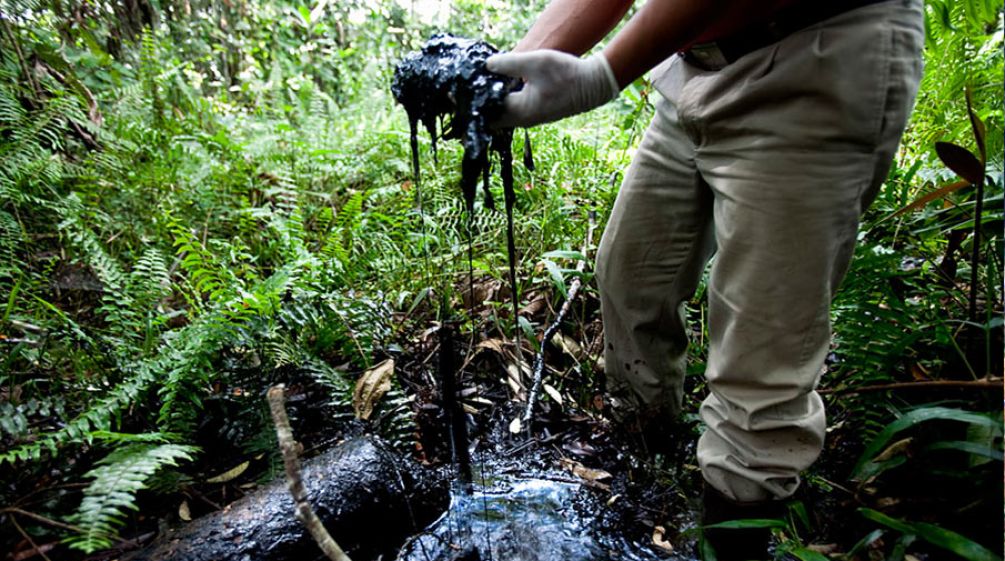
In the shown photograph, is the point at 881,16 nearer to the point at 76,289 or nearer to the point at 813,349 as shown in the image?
the point at 813,349

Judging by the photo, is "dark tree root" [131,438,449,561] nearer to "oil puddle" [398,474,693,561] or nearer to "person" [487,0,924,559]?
"oil puddle" [398,474,693,561]

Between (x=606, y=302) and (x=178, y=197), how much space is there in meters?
3.00

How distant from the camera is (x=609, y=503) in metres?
2.14

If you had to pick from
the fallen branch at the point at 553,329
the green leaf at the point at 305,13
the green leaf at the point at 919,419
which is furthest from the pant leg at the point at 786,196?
the green leaf at the point at 305,13

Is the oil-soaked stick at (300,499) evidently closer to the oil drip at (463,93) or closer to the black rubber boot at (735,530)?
the oil drip at (463,93)

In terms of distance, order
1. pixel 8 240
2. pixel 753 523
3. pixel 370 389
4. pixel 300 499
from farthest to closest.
Result: pixel 8 240
pixel 370 389
pixel 753 523
pixel 300 499

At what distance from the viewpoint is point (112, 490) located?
1.44 m

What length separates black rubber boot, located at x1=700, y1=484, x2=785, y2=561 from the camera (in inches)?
68.7

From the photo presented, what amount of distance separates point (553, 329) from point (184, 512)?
169 centimetres

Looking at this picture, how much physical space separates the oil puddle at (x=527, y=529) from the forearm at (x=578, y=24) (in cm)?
170

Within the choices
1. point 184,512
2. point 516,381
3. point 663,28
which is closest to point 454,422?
point 516,381

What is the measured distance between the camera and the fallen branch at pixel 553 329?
101 inches

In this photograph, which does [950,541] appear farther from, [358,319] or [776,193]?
[358,319]

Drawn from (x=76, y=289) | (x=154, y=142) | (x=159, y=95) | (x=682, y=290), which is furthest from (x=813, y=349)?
(x=159, y=95)
